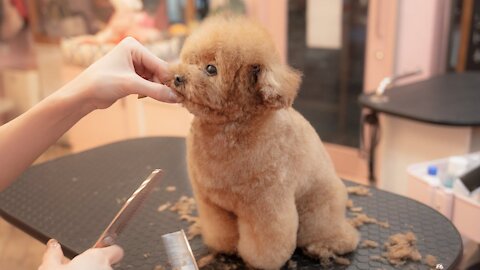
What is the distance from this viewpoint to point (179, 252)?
932mm

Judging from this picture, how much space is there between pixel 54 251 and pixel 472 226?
102 cm

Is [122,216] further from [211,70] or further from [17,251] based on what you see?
[17,251]

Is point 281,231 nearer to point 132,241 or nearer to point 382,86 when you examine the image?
point 132,241

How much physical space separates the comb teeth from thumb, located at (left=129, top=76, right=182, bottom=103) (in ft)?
0.96

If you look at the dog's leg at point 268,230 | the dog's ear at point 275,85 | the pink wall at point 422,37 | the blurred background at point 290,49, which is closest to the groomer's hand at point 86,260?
the dog's leg at point 268,230

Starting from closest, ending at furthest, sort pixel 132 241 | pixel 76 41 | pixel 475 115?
pixel 132 241, pixel 475 115, pixel 76 41

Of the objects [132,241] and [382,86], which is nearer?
[132,241]

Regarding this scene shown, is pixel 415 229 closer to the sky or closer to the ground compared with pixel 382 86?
closer to the ground

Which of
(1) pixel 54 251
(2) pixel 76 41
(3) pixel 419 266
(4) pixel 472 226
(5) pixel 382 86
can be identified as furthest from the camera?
(2) pixel 76 41

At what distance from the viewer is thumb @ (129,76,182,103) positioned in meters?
0.83

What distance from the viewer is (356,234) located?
3.38 ft

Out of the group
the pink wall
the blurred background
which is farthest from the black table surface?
the pink wall

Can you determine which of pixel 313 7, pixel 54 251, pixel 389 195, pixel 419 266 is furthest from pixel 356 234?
pixel 313 7

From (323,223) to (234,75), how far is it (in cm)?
38
